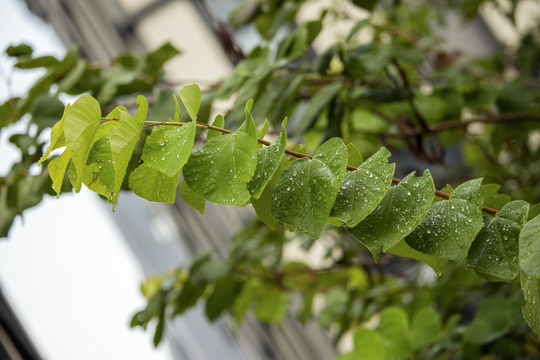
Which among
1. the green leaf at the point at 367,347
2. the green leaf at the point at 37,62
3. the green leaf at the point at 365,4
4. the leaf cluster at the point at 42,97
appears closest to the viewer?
the green leaf at the point at 367,347

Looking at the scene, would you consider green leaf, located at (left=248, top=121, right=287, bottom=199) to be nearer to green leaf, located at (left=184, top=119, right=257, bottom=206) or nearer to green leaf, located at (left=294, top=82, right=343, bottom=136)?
green leaf, located at (left=184, top=119, right=257, bottom=206)

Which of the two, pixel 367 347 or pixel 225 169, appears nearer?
pixel 225 169

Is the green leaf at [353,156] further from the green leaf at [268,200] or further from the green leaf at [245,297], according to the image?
the green leaf at [245,297]

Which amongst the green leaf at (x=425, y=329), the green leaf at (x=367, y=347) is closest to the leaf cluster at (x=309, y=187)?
the green leaf at (x=367, y=347)

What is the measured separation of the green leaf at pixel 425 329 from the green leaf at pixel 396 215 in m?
0.38

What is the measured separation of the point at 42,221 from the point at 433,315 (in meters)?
1.24

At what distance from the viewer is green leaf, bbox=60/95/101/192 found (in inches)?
12.9

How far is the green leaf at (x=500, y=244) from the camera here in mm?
334

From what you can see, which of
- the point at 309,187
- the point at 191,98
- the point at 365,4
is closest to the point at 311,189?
the point at 309,187

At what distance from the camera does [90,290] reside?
1630mm

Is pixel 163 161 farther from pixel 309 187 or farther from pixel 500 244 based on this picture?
pixel 500 244

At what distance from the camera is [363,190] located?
347 millimetres

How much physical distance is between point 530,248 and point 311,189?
0.13 m

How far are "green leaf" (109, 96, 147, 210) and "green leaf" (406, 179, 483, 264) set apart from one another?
18 cm
